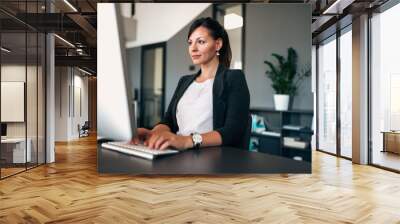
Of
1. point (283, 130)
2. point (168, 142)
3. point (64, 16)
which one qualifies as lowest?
point (168, 142)

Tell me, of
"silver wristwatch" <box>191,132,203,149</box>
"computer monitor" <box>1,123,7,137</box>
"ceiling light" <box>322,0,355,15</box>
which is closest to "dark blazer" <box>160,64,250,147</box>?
"silver wristwatch" <box>191,132,203,149</box>

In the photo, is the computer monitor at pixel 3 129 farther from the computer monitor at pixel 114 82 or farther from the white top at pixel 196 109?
the white top at pixel 196 109

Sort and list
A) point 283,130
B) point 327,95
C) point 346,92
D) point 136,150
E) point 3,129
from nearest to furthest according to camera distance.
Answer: point 136,150 < point 283,130 < point 3,129 < point 346,92 < point 327,95

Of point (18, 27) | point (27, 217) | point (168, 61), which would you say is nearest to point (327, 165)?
point (168, 61)

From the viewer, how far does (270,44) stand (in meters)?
4.95

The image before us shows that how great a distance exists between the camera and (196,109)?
4809 mm

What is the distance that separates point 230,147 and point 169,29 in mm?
1706

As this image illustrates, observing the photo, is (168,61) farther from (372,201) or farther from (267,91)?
(372,201)

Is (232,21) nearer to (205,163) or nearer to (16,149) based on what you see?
(205,163)

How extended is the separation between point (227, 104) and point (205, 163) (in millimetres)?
794

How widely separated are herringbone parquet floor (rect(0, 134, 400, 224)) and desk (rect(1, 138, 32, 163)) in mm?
251

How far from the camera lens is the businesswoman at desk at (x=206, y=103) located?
475 centimetres

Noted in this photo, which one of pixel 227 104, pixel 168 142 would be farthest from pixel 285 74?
pixel 168 142

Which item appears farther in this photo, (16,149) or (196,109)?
(16,149)
